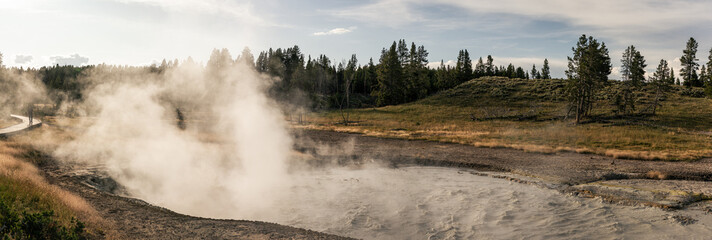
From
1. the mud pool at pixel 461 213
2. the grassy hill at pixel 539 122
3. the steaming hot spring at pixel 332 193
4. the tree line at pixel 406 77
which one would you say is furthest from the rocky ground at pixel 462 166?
the tree line at pixel 406 77

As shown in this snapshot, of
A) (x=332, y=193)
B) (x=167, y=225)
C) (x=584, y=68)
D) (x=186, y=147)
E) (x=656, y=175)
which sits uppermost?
(x=584, y=68)

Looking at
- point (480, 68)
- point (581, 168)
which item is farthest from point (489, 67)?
point (581, 168)

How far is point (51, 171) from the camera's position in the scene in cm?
1594

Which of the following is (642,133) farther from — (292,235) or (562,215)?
(292,235)

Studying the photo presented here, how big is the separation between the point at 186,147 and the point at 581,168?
2474 centimetres

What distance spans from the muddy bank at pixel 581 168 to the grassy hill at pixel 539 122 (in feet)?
10.3

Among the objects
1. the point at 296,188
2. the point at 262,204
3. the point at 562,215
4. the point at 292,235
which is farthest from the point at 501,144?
the point at 292,235

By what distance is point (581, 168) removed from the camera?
21.6 meters

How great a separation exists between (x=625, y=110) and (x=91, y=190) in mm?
74161

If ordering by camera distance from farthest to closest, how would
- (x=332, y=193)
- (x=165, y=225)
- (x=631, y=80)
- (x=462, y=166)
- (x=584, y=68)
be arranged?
(x=631, y=80) → (x=584, y=68) → (x=462, y=166) → (x=332, y=193) → (x=165, y=225)

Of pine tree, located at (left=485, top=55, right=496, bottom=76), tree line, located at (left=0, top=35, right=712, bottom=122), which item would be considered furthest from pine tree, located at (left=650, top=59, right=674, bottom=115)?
pine tree, located at (left=485, top=55, right=496, bottom=76)

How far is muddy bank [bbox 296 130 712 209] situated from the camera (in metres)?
15.7

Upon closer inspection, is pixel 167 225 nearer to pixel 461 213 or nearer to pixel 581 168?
pixel 461 213

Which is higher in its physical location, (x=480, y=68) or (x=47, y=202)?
(x=480, y=68)
